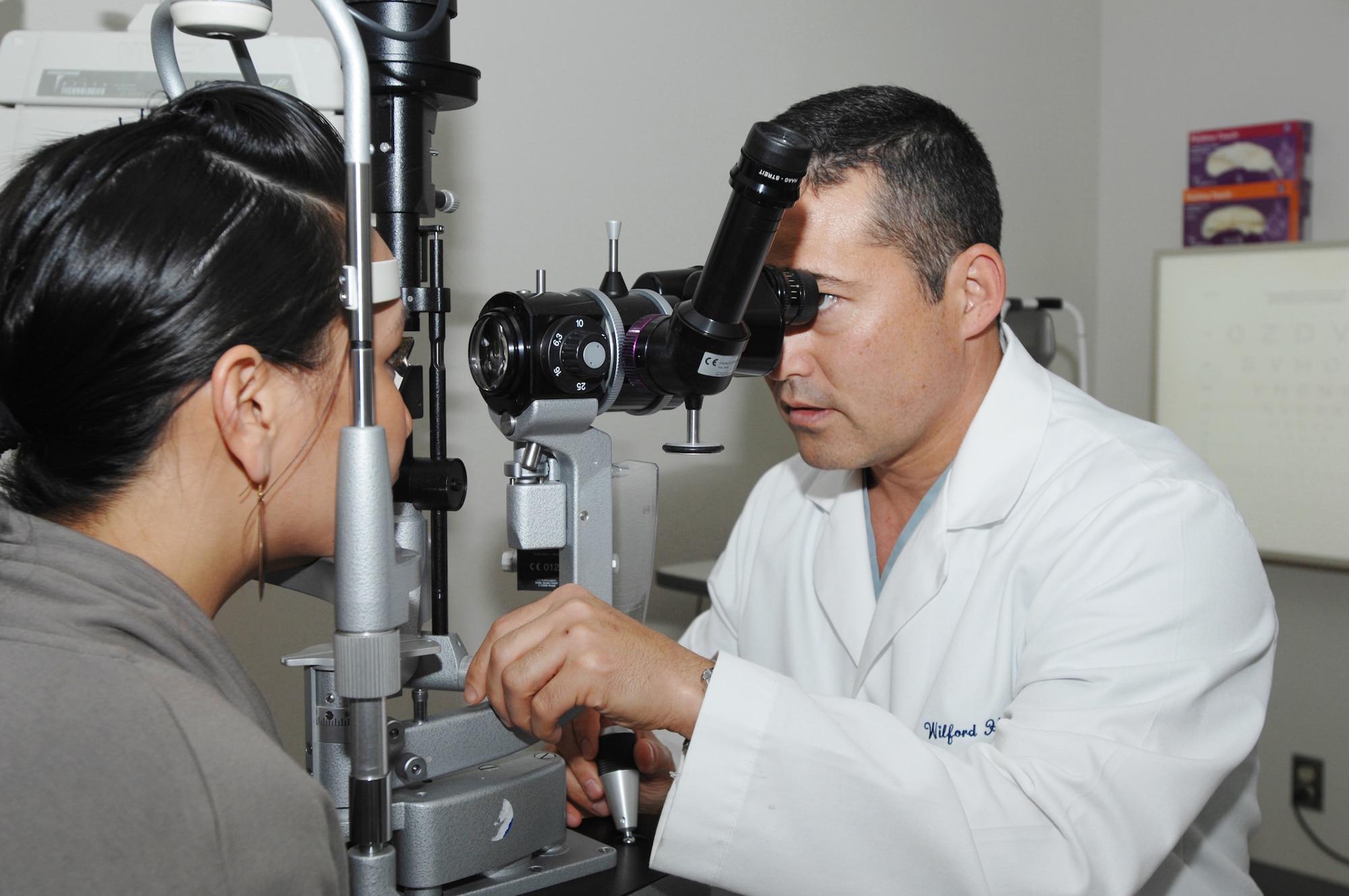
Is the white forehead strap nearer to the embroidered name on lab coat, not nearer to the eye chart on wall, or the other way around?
the embroidered name on lab coat

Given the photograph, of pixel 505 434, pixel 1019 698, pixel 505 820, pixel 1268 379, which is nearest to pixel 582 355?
pixel 505 434

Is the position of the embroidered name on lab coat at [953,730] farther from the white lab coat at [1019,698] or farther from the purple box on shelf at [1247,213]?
the purple box on shelf at [1247,213]

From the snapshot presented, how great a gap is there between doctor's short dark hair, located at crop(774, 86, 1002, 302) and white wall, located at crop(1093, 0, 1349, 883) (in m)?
1.70

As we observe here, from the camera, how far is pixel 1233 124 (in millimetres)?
2568

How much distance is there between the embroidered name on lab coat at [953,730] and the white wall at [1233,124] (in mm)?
1804

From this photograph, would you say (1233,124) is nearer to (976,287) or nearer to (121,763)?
(976,287)

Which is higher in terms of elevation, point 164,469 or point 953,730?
point 164,469

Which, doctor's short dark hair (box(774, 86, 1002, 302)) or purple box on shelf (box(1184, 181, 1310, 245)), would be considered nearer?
doctor's short dark hair (box(774, 86, 1002, 302))

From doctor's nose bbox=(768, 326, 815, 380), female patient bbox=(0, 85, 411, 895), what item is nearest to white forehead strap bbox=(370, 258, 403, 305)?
female patient bbox=(0, 85, 411, 895)

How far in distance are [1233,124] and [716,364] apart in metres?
2.30

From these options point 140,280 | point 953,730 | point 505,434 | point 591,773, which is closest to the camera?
point 140,280

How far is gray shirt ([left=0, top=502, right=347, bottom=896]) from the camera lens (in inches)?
20.6

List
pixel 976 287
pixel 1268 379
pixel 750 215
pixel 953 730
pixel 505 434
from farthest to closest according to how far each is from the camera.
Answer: pixel 1268 379 < pixel 976 287 < pixel 953 730 < pixel 505 434 < pixel 750 215

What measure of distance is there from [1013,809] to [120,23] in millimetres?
1266
